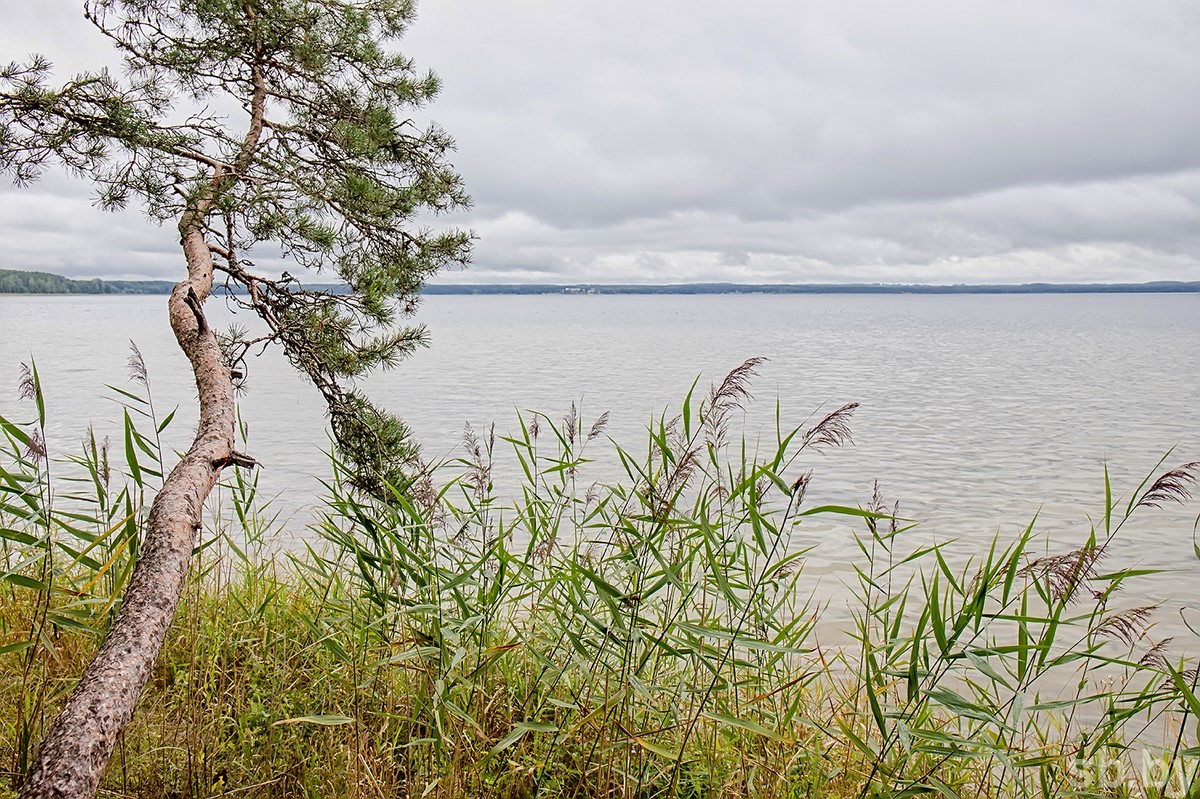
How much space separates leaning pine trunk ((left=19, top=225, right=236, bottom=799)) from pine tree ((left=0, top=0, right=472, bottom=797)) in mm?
36

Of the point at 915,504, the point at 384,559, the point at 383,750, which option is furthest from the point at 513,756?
the point at 915,504

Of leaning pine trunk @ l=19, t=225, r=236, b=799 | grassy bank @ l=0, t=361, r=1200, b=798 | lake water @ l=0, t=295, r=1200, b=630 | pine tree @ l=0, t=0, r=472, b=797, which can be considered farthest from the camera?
lake water @ l=0, t=295, r=1200, b=630

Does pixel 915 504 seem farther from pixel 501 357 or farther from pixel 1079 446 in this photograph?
pixel 501 357

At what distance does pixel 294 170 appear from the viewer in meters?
4.86

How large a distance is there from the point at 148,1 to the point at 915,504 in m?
11.0

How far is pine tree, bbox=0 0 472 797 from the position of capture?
4.49 metres

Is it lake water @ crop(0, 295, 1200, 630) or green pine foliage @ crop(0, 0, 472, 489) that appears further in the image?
lake water @ crop(0, 295, 1200, 630)

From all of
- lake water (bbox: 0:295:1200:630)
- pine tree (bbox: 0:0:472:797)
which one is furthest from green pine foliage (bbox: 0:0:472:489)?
lake water (bbox: 0:295:1200:630)

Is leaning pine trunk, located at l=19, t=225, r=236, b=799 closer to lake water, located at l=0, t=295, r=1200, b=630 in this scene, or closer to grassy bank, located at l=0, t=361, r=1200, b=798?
grassy bank, located at l=0, t=361, r=1200, b=798

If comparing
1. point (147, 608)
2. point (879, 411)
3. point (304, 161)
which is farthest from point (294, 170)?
point (879, 411)

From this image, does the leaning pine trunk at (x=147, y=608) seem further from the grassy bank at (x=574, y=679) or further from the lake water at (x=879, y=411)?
the lake water at (x=879, y=411)

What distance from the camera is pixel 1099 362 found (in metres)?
35.0

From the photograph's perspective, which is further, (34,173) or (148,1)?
(148,1)

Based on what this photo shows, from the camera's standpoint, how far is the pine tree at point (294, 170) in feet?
14.7
